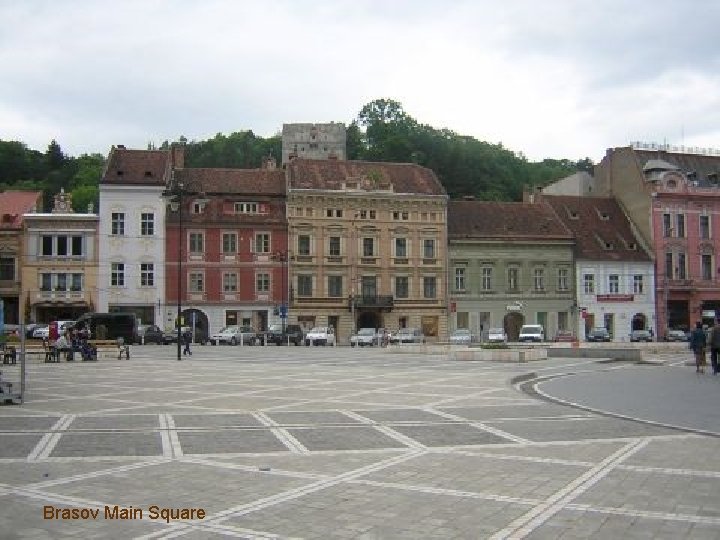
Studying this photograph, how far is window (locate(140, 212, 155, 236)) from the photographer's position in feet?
192

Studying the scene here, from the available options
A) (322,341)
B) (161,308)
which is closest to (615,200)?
(322,341)

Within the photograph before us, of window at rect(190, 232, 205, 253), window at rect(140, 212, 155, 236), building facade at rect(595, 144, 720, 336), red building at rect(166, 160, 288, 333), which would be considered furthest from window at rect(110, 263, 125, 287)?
building facade at rect(595, 144, 720, 336)

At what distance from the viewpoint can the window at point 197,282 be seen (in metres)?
59.0

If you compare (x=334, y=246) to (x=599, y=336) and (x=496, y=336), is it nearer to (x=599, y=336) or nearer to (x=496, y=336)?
(x=496, y=336)

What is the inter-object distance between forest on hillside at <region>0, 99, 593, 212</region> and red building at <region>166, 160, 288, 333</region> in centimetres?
2174

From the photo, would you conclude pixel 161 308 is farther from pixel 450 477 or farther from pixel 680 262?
pixel 450 477

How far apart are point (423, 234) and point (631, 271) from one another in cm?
1829

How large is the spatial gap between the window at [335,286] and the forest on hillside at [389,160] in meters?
28.8

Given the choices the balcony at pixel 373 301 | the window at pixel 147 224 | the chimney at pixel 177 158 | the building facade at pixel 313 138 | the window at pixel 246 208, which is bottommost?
the balcony at pixel 373 301

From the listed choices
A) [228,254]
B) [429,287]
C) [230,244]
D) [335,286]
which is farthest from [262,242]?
[429,287]

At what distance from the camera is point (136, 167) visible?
197 feet

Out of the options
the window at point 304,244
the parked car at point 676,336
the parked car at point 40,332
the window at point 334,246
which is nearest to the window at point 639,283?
the parked car at point 676,336

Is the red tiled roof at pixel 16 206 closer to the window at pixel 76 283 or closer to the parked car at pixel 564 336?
the window at pixel 76 283

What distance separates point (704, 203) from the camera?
6681 centimetres
